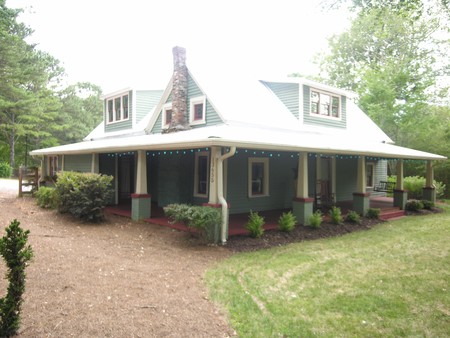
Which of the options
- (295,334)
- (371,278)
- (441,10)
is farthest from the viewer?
(441,10)

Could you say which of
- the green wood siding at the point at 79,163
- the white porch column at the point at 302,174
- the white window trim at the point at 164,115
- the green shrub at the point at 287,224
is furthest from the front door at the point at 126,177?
the green shrub at the point at 287,224

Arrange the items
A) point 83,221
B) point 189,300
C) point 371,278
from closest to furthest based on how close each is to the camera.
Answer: point 189,300, point 371,278, point 83,221

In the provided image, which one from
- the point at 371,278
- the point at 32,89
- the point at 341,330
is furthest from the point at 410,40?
the point at 32,89

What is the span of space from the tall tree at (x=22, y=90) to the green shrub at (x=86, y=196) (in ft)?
59.1

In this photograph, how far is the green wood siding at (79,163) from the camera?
14.3 m

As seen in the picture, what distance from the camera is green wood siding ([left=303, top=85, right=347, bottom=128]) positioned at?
1289 cm

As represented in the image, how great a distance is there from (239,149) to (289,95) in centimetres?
446

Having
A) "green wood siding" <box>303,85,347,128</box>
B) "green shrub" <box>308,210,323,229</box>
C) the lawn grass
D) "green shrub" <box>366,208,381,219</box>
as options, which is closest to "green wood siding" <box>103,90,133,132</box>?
"green wood siding" <box>303,85,347,128</box>

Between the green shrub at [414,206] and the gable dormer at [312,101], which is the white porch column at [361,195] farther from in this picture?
the green shrub at [414,206]

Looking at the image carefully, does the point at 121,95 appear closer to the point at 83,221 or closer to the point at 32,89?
the point at 83,221

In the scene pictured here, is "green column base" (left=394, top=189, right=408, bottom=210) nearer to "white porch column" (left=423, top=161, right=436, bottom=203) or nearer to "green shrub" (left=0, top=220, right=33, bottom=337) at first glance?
"white porch column" (left=423, top=161, right=436, bottom=203)

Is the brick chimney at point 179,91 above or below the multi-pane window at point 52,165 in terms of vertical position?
above

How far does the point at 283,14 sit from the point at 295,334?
23.4 ft

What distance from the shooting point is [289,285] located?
5.24 metres
